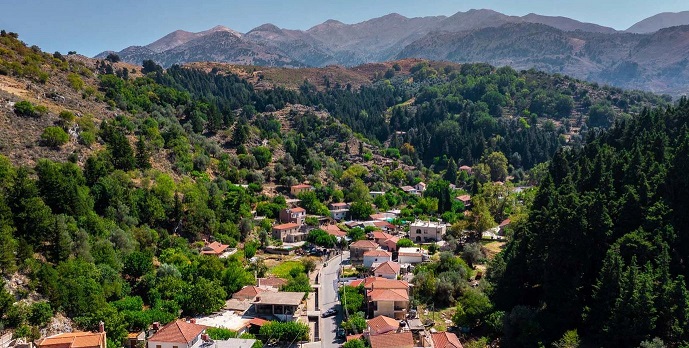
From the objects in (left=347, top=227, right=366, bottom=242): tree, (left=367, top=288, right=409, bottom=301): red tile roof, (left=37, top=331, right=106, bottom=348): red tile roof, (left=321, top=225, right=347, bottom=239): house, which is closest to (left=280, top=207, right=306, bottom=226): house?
(left=321, top=225, right=347, bottom=239): house

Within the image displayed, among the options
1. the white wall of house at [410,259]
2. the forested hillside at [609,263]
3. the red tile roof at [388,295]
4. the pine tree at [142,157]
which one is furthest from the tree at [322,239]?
the forested hillside at [609,263]

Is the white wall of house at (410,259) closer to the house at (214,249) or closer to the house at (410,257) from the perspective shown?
the house at (410,257)

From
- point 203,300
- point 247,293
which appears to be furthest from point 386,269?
point 203,300

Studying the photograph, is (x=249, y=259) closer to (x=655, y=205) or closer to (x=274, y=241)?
(x=274, y=241)

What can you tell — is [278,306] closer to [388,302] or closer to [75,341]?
[388,302]

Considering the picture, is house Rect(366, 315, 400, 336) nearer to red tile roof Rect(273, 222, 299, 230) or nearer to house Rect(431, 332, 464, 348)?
house Rect(431, 332, 464, 348)
